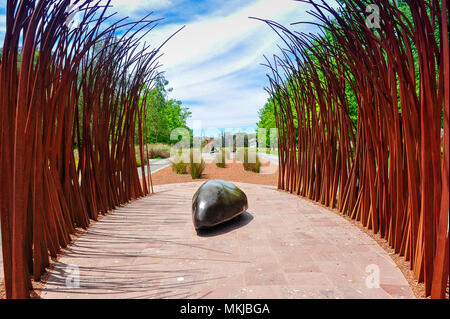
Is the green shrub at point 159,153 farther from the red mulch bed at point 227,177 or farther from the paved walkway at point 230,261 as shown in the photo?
the paved walkway at point 230,261

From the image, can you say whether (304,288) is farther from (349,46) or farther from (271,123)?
(271,123)

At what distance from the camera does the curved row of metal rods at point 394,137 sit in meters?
1.38

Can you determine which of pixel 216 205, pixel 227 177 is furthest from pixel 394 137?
pixel 227 177

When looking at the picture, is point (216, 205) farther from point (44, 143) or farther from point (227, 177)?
point (227, 177)

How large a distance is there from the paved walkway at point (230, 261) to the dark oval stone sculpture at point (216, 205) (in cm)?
11

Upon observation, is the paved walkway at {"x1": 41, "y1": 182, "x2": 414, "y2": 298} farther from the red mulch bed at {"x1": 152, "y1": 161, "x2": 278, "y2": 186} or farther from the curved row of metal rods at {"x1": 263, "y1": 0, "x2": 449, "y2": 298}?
the red mulch bed at {"x1": 152, "y1": 161, "x2": 278, "y2": 186}

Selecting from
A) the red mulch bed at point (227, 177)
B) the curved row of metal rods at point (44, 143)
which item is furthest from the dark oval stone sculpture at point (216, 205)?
the red mulch bed at point (227, 177)

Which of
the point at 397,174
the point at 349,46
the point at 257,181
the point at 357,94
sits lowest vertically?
the point at 257,181

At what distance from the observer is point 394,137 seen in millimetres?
2053

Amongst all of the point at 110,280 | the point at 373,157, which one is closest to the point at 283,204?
the point at 373,157

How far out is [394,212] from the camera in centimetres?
213

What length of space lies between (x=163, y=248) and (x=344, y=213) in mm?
1976

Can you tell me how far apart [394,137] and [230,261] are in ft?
4.62
